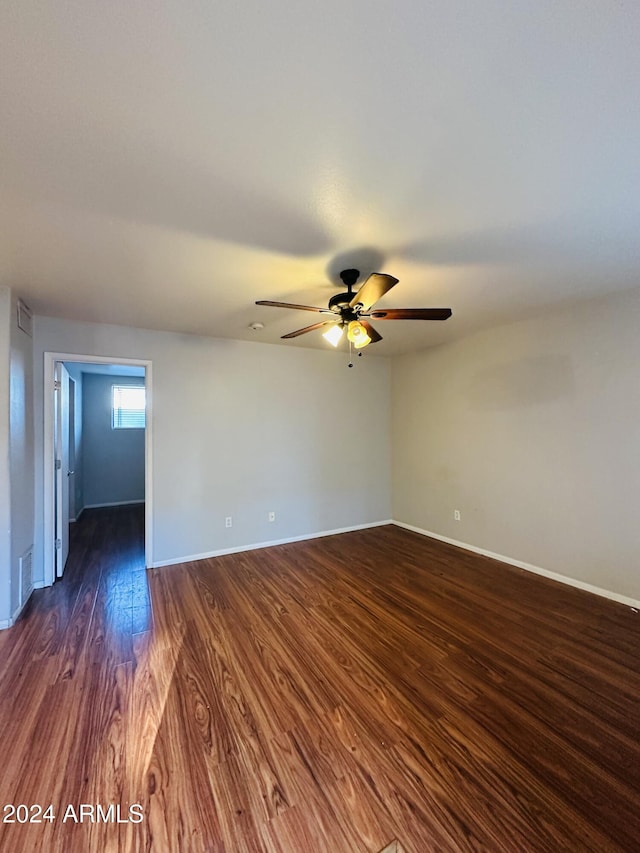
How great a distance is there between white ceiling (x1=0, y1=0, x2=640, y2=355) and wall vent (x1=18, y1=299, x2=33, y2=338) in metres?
0.57

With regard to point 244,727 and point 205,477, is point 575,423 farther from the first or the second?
point 205,477

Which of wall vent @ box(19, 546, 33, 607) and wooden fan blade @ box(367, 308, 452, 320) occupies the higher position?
wooden fan blade @ box(367, 308, 452, 320)

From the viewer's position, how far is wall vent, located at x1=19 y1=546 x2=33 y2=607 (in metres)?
2.72

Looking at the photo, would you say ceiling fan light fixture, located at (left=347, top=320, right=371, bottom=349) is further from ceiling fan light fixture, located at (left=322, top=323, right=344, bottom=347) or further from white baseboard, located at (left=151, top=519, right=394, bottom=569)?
white baseboard, located at (left=151, top=519, right=394, bottom=569)

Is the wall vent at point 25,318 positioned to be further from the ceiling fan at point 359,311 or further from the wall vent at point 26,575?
the ceiling fan at point 359,311

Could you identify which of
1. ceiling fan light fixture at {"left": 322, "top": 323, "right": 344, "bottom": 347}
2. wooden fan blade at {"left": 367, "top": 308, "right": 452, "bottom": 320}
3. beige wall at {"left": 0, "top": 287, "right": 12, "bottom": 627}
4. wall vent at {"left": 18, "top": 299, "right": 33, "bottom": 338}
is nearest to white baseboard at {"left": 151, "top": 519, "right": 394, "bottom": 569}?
beige wall at {"left": 0, "top": 287, "right": 12, "bottom": 627}

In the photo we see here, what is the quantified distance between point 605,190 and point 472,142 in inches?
30.7

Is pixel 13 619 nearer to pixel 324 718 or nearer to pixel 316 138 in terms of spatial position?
pixel 324 718

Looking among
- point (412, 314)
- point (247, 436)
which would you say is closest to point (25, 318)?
point (247, 436)

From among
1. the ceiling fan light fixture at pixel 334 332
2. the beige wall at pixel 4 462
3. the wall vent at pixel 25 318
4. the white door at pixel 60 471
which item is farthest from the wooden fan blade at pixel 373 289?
the white door at pixel 60 471

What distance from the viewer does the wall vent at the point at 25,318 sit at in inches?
106

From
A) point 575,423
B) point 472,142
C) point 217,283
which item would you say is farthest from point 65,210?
point 575,423

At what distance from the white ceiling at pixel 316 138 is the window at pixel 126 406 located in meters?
4.53

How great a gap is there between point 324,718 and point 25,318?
11.9 feet
